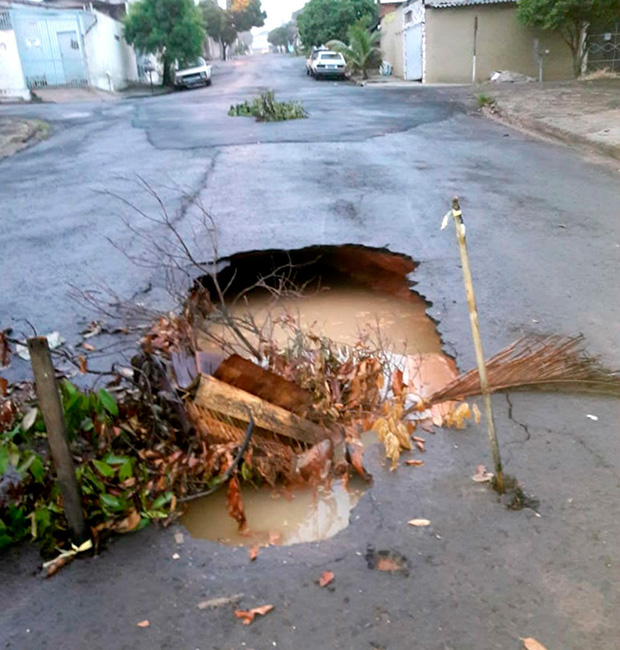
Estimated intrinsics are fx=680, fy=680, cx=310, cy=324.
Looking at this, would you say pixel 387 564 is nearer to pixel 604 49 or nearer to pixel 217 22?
pixel 604 49

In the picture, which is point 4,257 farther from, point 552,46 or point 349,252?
point 552,46

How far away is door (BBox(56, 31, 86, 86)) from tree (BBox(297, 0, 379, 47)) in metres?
18.9

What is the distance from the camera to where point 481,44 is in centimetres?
2744

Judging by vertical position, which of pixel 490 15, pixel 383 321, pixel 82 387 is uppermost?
pixel 490 15

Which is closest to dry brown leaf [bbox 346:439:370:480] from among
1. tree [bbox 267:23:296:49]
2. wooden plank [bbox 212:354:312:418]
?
wooden plank [bbox 212:354:312:418]

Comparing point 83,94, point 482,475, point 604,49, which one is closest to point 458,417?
point 482,475

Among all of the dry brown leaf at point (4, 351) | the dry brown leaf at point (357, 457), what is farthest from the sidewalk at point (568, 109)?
the dry brown leaf at point (4, 351)

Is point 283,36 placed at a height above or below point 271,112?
above

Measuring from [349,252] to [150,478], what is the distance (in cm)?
382

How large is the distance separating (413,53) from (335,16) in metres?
16.6

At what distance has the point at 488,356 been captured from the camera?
14.0ft

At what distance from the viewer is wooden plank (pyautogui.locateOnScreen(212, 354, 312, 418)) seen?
3.53 metres

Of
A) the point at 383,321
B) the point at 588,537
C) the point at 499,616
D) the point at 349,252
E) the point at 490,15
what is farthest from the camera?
the point at 490,15

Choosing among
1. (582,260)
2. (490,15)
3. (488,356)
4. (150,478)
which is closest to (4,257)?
(150,478)
